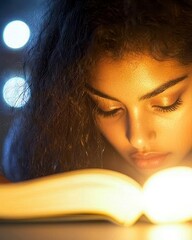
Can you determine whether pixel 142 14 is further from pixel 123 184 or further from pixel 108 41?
pixel 123 184

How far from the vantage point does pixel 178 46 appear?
912mm

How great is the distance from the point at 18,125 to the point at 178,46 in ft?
1.31

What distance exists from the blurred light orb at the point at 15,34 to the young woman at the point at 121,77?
291mm

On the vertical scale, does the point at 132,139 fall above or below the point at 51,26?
below

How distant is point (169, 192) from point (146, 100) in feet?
0.85

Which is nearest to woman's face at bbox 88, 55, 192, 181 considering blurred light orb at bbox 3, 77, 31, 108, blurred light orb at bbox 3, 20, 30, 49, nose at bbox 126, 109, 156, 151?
nose at bbox 126, 109, 156, 151

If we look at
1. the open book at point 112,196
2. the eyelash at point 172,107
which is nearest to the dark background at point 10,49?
the eyelash at point 172,107

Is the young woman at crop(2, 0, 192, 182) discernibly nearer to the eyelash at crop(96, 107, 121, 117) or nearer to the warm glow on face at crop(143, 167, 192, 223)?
the eyelash at crop(96, 107, 121, 117)

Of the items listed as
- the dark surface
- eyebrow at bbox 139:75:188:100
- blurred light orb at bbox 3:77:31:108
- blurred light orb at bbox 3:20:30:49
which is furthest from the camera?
blurred light orb at bbox 3:20:30:49

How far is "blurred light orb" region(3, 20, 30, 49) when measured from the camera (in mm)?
1348

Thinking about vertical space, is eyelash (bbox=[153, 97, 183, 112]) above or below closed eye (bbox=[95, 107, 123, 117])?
below

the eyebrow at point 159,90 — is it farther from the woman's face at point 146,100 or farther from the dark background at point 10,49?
the dark background at point 10,49

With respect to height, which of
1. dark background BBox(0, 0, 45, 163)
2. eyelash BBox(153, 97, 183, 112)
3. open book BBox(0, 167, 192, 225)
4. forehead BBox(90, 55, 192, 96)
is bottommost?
open book BBox(0, 167, 192, 225)

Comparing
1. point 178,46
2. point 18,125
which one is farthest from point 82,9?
point 18,125
